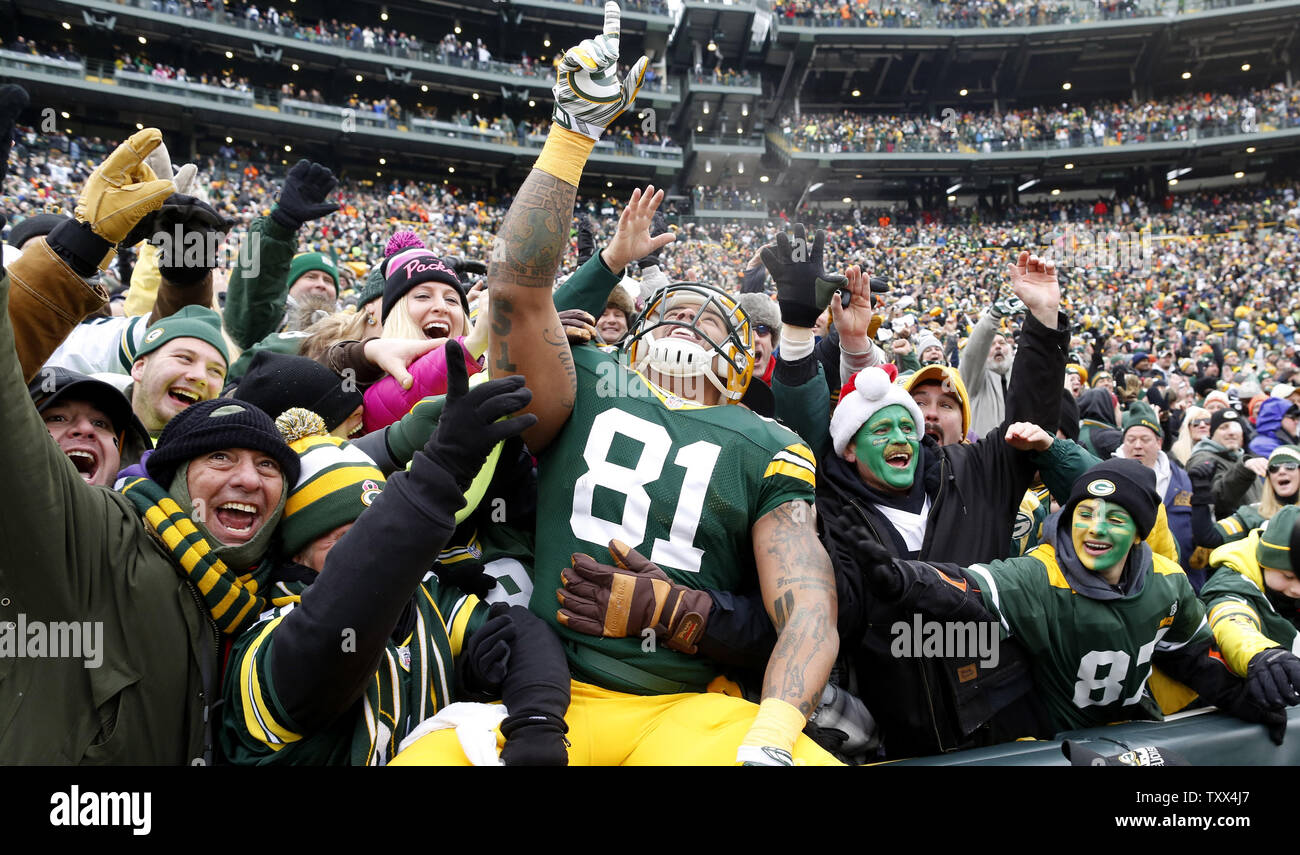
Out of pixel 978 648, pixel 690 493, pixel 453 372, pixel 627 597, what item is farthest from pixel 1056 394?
pixel 453 372

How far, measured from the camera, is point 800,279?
3.23m

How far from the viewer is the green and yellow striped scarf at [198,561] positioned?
209 centimetres

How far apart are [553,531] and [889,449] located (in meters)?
1.41

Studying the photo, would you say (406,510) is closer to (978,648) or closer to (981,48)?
(978,648)

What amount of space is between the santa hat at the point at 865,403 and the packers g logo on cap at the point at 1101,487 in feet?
2.16

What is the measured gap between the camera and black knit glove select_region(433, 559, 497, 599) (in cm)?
264

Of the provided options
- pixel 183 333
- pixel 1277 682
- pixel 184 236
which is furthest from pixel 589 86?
pixel 1277 682

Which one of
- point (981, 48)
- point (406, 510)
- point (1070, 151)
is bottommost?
point (406, 510)

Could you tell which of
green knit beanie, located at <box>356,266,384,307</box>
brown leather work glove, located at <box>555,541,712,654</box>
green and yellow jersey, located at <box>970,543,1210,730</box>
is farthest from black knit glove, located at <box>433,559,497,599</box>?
green knit beanie, located at <box>356,266,384,307</box>

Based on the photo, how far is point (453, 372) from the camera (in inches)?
74.7

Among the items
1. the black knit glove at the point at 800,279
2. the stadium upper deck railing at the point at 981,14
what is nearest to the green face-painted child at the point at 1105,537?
the black knit glove at the point at 800,279

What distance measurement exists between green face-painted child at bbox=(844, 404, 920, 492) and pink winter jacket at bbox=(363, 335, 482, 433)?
1.64 metres

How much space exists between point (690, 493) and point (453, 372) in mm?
934

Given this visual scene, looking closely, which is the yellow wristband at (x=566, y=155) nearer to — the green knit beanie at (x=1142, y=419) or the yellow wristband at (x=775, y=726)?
the yellow wristband at (x=775, y=726)
